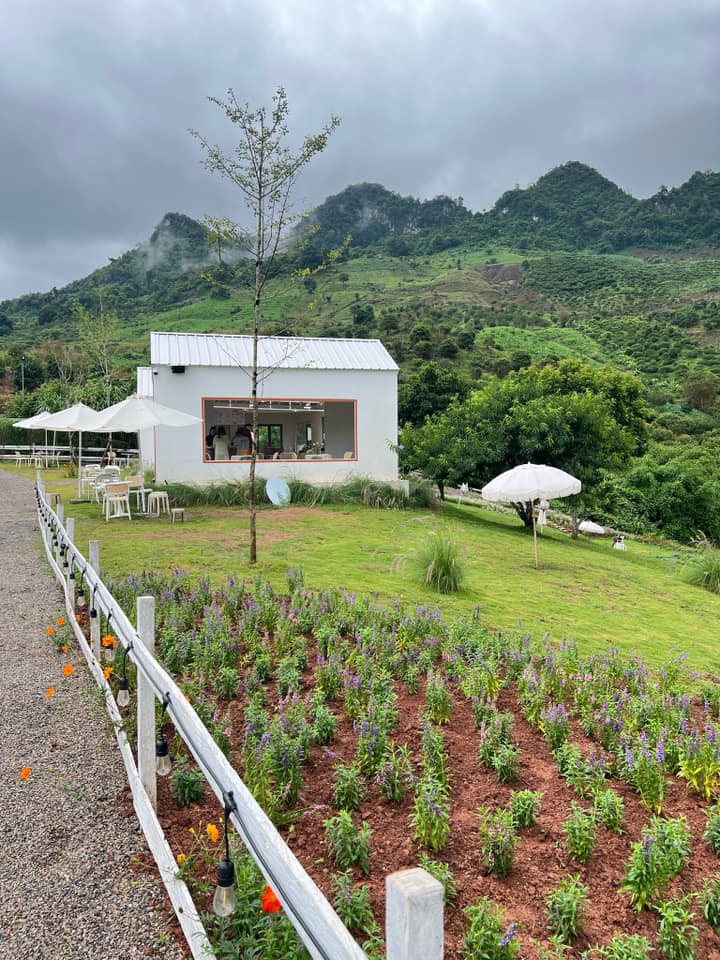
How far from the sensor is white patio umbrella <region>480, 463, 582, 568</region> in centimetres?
1120

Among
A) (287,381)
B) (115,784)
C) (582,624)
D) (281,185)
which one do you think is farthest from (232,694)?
(287,381)

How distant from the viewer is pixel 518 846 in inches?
109

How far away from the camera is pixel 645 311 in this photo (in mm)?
65125

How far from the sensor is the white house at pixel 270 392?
1675 centimetres

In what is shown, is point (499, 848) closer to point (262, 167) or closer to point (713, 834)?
point (713, 834)

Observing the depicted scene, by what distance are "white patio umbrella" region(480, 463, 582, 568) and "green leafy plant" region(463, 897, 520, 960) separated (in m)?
9.22

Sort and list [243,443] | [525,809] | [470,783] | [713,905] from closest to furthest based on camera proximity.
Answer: [713,905] < [525,809] < [470,783] < [243,443]

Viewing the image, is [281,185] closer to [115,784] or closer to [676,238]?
[115,784]

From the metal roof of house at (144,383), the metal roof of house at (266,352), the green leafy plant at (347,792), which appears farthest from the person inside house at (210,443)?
the green leafy plant at (347,792)

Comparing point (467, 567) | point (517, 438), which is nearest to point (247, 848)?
point (467, 567)

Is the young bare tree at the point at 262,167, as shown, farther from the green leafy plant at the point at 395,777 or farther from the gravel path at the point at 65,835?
the green leafy plant at the point at 395,777

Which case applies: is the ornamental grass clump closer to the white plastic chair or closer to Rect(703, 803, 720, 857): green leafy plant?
Rect(703, 803, 720, 857): green leafy plant

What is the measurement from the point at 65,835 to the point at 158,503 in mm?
12141

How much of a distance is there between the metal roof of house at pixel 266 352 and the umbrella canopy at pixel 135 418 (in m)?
2.74
